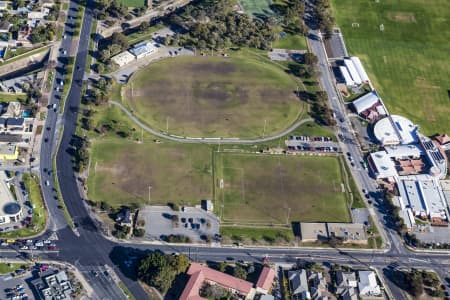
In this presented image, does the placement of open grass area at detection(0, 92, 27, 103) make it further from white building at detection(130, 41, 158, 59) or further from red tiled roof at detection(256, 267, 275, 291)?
red tiled roof at detection(256, 267, 275, 291)

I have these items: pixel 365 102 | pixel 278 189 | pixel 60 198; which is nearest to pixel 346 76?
pixel 365 102

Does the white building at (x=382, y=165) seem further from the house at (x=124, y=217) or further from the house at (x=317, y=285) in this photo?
the house at (x=124, y=217)

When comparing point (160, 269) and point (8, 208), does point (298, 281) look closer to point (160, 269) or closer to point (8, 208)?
point (160, 269)

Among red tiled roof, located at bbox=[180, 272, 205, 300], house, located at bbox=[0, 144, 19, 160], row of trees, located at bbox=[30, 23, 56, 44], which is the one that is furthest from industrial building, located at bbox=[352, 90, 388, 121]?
row of trees, located at bbox=[30, 23, 56, 44]

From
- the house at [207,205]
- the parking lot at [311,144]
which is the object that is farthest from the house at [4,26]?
the parking lot at [311,144]

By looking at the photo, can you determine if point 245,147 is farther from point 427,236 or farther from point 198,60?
point 427,236

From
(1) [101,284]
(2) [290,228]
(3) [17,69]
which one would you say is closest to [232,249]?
(2) [290,228]
